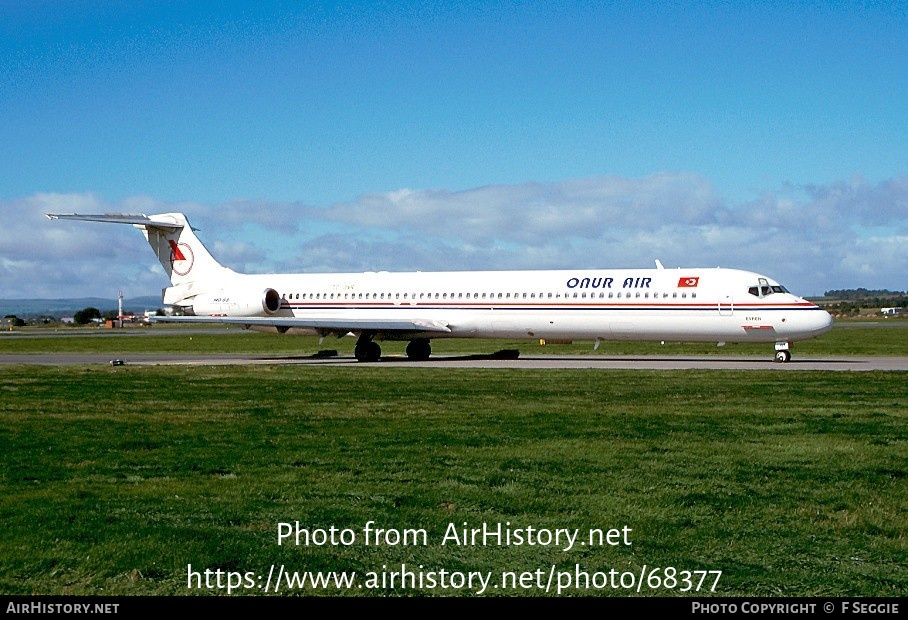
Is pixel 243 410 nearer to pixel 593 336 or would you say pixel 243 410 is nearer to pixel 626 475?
pixel 626 475

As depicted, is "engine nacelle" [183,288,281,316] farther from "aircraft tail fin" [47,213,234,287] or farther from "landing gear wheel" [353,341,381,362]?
"landing gear wheel" [353,341,381,362]

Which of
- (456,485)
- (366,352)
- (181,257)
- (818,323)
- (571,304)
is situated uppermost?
(181,257)

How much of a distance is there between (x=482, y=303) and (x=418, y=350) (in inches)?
132

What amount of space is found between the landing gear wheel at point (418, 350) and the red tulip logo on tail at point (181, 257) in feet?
34.6

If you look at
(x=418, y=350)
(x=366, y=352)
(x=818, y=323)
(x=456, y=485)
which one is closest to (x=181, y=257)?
(x=366, y=352)

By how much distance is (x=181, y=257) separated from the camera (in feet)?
130

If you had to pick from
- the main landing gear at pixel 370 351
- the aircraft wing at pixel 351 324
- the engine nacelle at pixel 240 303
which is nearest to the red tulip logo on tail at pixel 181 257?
the engine nacelle at pixel 240 303

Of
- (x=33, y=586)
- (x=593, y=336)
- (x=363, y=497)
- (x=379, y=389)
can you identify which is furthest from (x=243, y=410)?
(x=593, y=336)

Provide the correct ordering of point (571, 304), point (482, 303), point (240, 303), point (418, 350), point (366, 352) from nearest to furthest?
point (571, 304)
point (482, 303)
point (366, 352)
point (418, 350)
point (240, 303)

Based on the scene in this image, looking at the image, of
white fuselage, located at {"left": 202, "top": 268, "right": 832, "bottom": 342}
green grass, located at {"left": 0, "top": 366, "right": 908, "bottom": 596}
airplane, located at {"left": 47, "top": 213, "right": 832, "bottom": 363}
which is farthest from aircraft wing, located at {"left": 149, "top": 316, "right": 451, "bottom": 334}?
green grass, located at {"left": 0, "top": 366, "right": 908, "bottom": 596}

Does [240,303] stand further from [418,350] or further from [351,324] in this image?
[418,350]

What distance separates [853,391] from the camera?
64.1 feet

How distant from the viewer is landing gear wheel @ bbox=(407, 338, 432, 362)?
35219 millimetres
